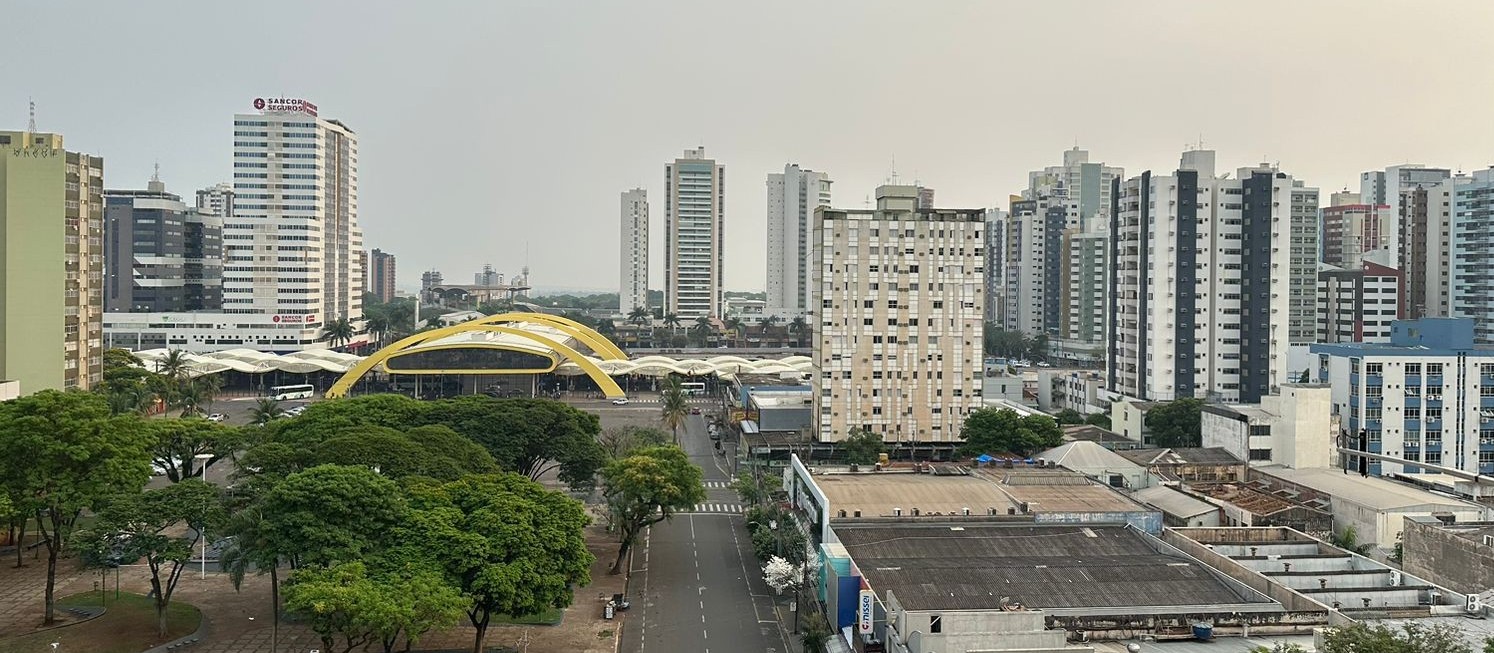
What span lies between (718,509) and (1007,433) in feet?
48.7

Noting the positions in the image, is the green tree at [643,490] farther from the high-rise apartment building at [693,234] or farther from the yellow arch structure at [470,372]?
the high-rise apartment building at [693,234]

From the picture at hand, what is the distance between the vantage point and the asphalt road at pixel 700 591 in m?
32.6

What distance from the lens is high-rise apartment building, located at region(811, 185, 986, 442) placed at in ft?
193

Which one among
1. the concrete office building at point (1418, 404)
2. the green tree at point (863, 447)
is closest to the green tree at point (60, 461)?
the green tree at point (863, 447)

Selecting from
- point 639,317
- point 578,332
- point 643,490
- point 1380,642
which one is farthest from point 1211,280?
point 639,317

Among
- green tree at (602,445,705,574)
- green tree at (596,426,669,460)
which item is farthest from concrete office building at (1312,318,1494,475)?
green tree at (596,426,669,460)

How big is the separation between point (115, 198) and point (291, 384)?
51908 mm

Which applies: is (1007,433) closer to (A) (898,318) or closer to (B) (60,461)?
(A) (898,318)

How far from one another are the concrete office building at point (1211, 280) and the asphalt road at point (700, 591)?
Result: 3392cm

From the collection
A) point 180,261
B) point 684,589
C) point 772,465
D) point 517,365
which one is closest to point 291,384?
point 517,365

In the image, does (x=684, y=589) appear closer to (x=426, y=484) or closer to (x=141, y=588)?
(x=426, y=484)

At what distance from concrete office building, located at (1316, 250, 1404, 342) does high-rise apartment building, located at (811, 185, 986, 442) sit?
51.5 meters

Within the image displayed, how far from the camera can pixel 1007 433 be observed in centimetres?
5625

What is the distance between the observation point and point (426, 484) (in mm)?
35125
